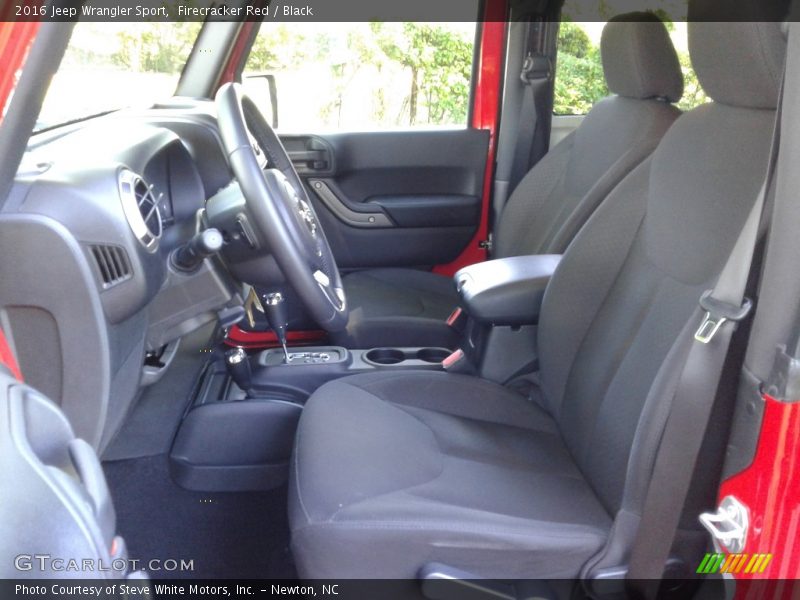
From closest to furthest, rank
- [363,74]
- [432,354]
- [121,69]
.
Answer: [121,69] < [432,354] < [363,74]

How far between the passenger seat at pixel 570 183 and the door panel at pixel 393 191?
0.44 feet

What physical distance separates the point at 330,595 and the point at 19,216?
67 cm

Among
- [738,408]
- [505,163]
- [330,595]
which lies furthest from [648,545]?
[505,163]

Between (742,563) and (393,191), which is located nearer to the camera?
(742,563)

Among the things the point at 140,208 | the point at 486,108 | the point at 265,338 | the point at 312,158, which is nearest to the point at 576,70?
the point at 486,108

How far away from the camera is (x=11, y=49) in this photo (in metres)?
0.78

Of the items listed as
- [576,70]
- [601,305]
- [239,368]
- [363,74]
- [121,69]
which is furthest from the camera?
[576,70]

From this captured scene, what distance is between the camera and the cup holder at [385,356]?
76.0 inches

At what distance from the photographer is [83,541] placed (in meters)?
0.65

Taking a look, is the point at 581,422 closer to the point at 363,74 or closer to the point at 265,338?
the point at 265,338

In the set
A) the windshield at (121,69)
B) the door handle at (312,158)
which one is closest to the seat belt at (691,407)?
the windshield at (121,69)

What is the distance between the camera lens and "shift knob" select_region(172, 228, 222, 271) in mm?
1394

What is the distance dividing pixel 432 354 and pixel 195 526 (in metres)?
0.71

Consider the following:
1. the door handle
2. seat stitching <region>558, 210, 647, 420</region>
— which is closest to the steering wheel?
seat stitching <region>558, 210, 647, 420</region>
